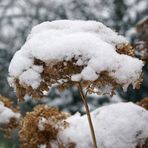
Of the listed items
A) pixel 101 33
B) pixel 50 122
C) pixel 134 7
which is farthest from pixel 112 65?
pixel 134 7

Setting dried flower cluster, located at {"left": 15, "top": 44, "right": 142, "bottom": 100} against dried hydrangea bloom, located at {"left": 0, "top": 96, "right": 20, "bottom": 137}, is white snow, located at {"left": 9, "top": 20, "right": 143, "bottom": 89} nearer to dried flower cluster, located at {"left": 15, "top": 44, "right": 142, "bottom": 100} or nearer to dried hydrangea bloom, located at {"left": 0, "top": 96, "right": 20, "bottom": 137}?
dried flower cluster, located at {"left": 15, "top": 44, "right": 142, "bottom": 100}

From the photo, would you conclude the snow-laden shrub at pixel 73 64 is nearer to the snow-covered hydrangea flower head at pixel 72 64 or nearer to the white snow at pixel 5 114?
the snow-covered hydrangea flower head at pixel 72 64

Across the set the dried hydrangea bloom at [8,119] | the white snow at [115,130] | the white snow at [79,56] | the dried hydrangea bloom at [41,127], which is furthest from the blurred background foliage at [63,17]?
the white snow at [79,56]

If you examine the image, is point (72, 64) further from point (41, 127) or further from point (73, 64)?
point (41, 127)

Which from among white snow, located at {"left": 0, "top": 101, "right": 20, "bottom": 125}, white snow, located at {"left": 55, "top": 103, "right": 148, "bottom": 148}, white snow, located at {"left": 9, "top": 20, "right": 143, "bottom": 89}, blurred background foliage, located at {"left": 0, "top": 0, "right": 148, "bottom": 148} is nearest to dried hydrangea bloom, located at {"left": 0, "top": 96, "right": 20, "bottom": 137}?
white snow, located at {"left": 0, "top": 101, "right": 20, "bottom": 125}

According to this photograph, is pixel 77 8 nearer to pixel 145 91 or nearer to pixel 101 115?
pixel 145 91

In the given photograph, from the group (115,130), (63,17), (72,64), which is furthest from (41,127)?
(63,17)
